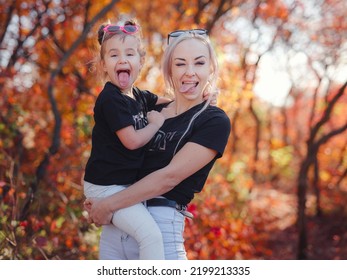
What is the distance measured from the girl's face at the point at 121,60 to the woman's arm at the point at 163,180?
0.50 meters

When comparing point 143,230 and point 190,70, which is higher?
point 190,70

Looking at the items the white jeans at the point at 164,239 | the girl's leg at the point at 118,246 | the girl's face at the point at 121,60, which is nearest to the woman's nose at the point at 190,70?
the girl's face at the point at 121,60

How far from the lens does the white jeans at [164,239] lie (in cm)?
272

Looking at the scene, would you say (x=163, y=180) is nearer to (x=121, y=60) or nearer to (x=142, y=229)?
(x=142, y=229)

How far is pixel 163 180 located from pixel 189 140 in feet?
0.79

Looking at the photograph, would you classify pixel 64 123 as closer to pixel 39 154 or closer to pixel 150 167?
pixel 39 154

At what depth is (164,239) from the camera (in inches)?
107

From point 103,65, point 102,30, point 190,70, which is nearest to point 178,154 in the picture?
point 190,70

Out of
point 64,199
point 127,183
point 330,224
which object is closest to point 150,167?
point 127,183

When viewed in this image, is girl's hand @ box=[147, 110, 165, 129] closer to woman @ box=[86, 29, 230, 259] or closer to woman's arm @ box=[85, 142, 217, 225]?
woman @ box=[86, 29, 230, 259]

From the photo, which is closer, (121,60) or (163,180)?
(163,180)

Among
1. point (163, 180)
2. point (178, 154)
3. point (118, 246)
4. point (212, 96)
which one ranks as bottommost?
point (118, 246)

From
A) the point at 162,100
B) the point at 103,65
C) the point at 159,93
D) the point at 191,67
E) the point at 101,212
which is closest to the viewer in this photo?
the point at 101,212

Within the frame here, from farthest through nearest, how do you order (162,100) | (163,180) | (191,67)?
(162,100) → (191,67) → (163,180)
